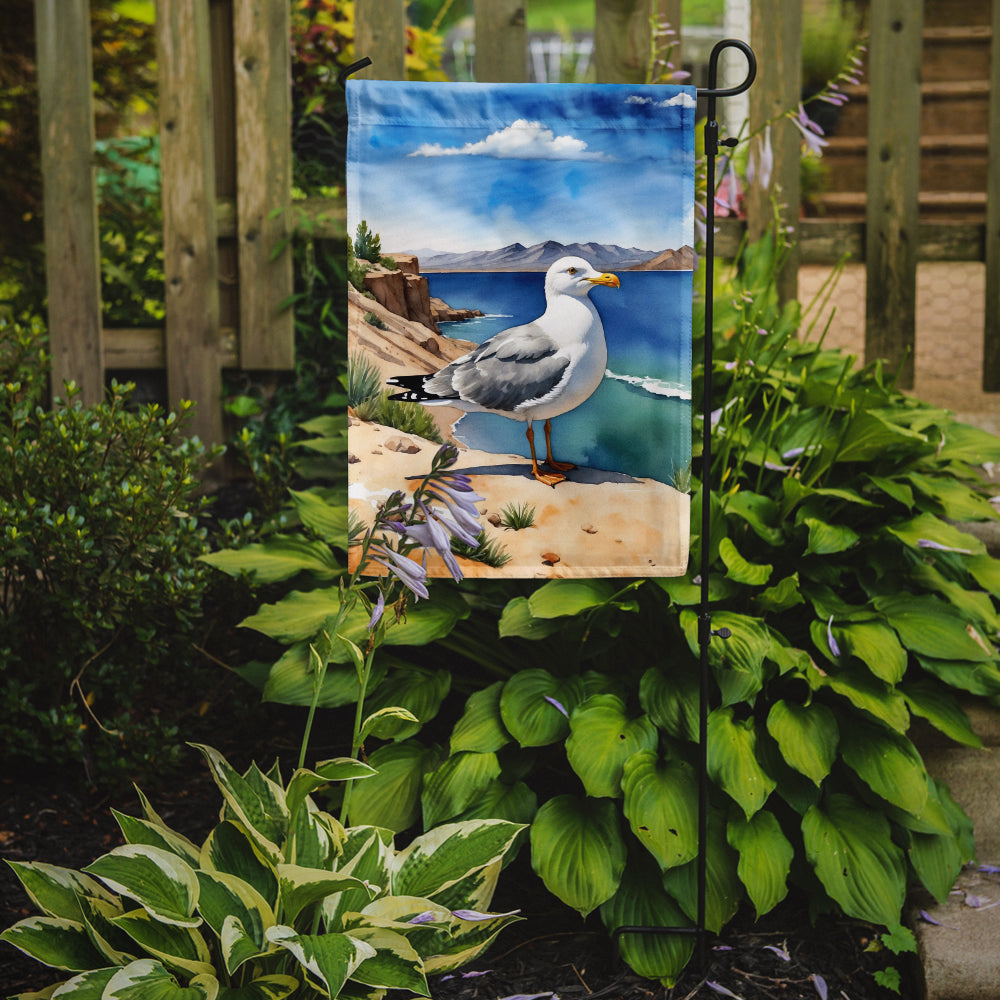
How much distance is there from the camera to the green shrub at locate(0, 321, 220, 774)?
216 cm

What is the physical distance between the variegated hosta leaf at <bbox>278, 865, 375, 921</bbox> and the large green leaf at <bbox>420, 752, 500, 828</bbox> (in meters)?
0.40

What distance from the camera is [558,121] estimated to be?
1.68 meters

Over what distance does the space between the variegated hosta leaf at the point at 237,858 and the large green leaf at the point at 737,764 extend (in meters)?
0.81

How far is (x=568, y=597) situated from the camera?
6.54 ft

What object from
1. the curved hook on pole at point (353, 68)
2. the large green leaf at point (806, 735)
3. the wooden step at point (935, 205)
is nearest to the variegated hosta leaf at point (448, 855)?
the large green leaf at point (806, 735)

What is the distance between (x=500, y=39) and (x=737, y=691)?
210cm

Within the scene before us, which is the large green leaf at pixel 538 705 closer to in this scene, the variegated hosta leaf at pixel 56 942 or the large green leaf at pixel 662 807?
the large green leaf at pixel 662 807

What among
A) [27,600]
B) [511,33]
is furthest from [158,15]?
[27,600]

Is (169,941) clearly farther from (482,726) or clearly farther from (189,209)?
(189,209)

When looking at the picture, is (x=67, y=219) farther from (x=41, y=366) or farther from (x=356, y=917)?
(x=356, y=917)

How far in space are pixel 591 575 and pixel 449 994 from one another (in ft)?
2.59

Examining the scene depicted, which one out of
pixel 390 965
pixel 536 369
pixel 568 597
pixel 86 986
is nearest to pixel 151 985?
pixel 86 986

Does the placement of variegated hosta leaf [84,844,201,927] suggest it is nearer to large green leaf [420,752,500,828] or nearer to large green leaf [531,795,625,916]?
large green leaf [420,752,500,828]

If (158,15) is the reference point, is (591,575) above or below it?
below
